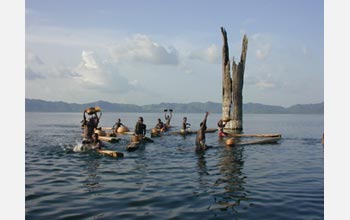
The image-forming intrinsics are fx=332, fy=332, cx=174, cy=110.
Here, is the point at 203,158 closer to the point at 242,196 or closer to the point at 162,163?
the point at 162,163

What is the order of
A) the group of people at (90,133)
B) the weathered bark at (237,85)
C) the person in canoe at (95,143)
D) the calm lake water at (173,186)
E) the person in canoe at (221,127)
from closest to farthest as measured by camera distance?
the calm lake water at (173,186) → the person in canoe at (95,143) → the group of people at (90,133) → the person in canoe at (221,127) → the weathered bark at (237,85)

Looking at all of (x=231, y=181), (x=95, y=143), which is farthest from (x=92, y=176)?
(x=95, y=143)

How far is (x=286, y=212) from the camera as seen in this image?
9992 mm

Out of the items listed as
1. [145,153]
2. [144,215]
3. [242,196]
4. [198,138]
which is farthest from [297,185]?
[145,153]

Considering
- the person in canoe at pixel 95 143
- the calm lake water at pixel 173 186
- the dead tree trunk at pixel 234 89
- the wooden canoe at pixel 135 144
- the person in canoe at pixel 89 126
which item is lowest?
the calm lake water at pixel 173 186

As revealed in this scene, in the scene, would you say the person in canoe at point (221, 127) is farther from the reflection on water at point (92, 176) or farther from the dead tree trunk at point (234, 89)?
the reflection on water at point (92, 176)

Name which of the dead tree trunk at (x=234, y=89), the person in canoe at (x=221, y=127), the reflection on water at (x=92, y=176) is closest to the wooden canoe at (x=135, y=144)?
the reflection on water at (x=92, y=176)

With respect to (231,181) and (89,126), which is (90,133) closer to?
(89,126)

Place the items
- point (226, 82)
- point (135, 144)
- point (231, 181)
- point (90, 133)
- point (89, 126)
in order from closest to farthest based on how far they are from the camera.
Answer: point (231, 181), point (89, 126), point (90, 133), point (135, 144), point (226, 82)

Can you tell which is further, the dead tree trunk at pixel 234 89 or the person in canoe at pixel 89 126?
the dead tree trunk at pixel 234 89

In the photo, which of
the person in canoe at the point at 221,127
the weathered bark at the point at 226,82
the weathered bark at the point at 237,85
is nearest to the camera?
the person in canoe at the point at 221,127

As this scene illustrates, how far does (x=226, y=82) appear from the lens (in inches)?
1569

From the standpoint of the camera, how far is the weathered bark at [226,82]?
39.6 meters

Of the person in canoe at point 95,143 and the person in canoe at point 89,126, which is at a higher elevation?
the person in canoe at point 89,126
